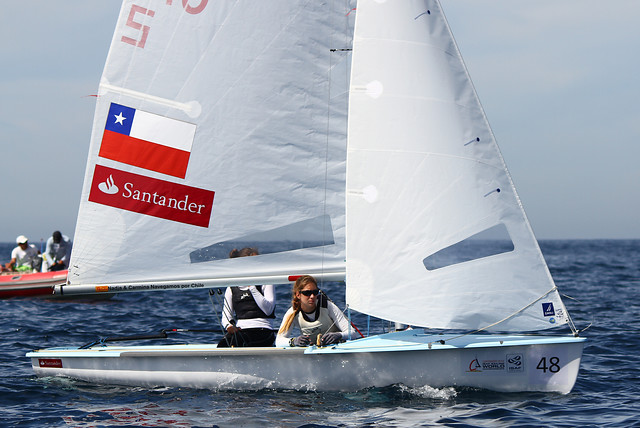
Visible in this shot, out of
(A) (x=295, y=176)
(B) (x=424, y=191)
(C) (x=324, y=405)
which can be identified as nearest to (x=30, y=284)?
(A) (x=295, y=176)

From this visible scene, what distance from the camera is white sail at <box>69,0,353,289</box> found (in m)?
7.55

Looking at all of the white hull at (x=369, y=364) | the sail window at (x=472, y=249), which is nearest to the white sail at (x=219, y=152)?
the white hull at (x=369, y=364)

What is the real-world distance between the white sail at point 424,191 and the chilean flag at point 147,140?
5.59ft

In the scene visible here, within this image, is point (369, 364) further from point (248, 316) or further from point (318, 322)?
point (248, 316)

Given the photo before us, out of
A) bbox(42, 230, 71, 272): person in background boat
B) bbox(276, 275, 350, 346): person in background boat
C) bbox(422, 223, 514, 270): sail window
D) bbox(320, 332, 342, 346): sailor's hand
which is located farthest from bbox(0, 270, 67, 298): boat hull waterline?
bbox(422, 223, 514, 270): sail window

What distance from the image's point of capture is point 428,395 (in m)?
7.02

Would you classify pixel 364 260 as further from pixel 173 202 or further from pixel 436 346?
pixel 173 202

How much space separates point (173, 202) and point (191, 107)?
0.96 metres

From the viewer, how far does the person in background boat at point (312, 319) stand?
734 centimetres

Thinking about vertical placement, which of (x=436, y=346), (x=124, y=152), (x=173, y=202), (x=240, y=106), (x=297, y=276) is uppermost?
(x=240, y=106)

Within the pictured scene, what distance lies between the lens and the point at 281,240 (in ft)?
25.0

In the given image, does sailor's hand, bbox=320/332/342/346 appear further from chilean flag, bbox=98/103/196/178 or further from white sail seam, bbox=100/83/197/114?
white sail seam, bbox=100/83/197/114

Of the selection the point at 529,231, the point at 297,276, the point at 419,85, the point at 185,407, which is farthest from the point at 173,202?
the point at 529,231

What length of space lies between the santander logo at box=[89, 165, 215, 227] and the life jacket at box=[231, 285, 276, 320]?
0.87 meters
